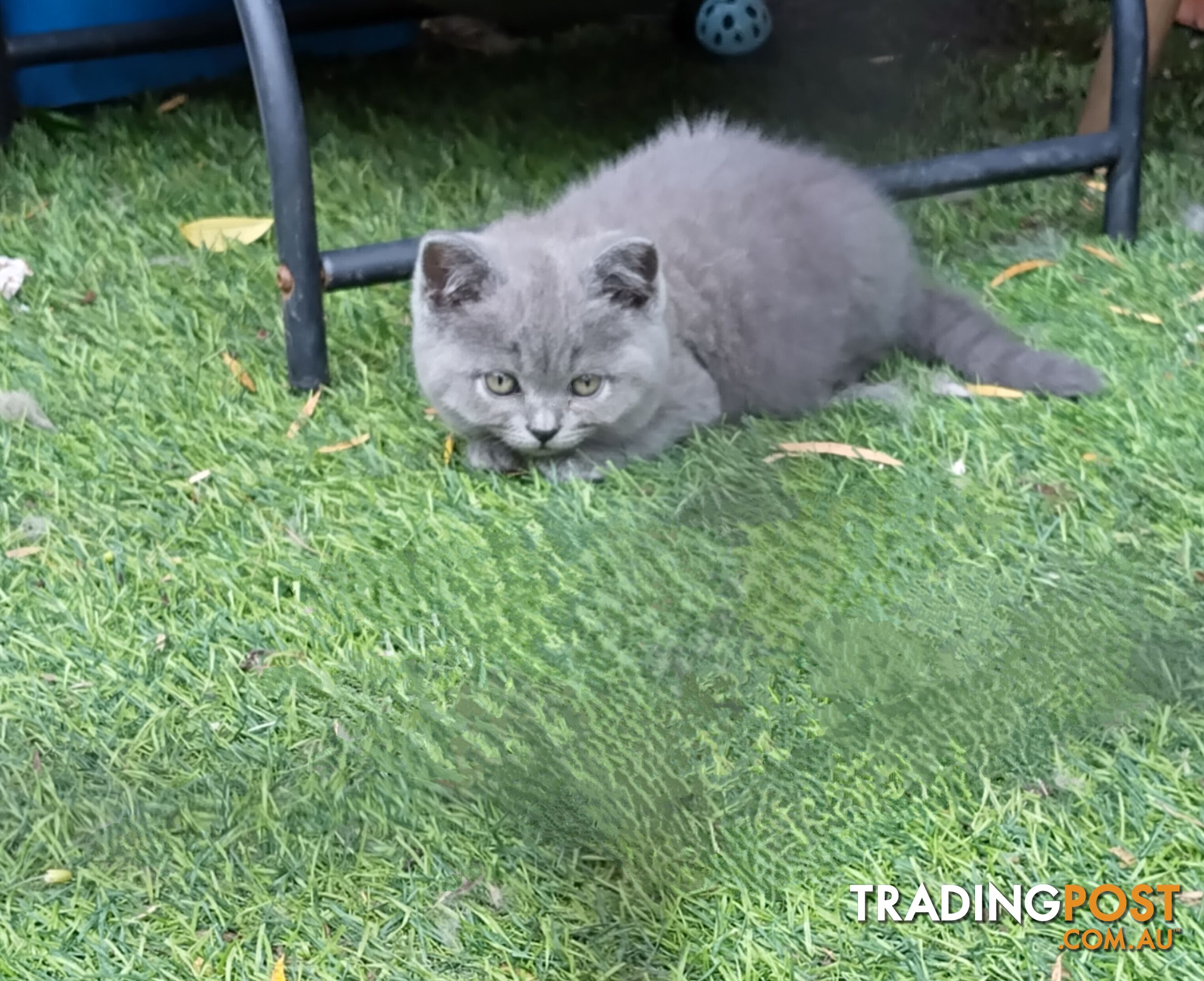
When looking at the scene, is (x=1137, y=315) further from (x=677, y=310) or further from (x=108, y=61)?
(x=108, y=61)

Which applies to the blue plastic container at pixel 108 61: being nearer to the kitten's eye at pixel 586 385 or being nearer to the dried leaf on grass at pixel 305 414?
the dried leaf on grass at pixel 305 414

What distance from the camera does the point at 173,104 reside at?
2623 millimetres

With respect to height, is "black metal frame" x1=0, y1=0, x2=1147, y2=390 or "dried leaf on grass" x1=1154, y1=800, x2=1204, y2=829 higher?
"black metal frame" x1=0, y1=0, x2=1147, y2=390

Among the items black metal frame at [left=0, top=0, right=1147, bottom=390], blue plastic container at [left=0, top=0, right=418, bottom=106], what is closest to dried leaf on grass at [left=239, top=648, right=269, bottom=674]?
black metal frame at [left=0, top=0, right=1147, bottom=390]

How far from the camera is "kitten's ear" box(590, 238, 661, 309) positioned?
1.47 meters

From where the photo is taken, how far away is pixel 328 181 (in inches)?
90.4

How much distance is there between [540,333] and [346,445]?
32cm

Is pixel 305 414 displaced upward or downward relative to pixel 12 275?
downward

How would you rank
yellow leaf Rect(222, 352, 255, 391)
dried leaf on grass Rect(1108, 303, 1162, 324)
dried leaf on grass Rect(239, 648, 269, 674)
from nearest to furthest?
1. dried leaf on grass Rect(239, 648, 269, 674)
2. yellow leaf Rect(222, 352, 255, 391)
3. dried leaf on grass Rect(1108, 303, 1162, 324)

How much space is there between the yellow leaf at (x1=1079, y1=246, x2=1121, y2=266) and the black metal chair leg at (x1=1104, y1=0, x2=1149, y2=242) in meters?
0.07

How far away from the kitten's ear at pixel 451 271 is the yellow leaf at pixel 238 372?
36 cm

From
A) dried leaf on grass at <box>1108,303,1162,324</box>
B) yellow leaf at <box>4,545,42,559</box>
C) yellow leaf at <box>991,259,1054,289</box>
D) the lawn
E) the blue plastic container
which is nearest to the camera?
the lawn

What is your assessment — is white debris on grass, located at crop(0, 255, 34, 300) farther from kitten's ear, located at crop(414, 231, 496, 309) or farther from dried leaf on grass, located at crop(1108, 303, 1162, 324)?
dried leaf on grass, located at crop(1108, 303, 1162, 324)

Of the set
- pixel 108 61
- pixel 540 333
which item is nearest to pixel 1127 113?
pixel 540 333
